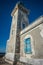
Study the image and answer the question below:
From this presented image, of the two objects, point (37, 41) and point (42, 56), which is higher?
point (37, 41)

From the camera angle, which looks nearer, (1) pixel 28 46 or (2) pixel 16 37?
(1) pixel 28 46

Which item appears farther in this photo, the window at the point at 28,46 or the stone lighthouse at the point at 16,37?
the stone lighthouse at the point at 16,37

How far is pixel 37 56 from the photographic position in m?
6.53

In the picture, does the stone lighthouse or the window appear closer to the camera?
the window

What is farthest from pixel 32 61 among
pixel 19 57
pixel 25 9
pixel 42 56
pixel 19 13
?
pixel 25 9

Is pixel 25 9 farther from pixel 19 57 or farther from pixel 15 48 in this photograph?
pixel 19 57

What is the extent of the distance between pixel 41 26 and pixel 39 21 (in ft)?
1.82

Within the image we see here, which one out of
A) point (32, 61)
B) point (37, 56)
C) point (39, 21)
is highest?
point (39, 21)

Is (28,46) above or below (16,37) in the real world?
below

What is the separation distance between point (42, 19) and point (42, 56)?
3.20 meters

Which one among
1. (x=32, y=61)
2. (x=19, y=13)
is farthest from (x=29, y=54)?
(x=19, y=13)

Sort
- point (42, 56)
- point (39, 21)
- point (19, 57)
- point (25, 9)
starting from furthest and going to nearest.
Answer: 1. point (25, 9)
2. point (19, 57)
3. point (39, 21)
4. point (42, 56)

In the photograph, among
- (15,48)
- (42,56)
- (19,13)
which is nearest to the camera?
(42,56)

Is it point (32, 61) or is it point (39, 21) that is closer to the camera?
point (32, 61)
